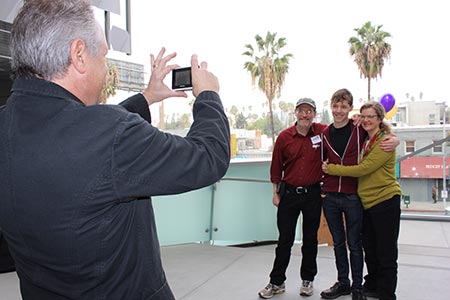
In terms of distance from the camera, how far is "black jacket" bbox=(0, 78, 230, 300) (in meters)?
0.70

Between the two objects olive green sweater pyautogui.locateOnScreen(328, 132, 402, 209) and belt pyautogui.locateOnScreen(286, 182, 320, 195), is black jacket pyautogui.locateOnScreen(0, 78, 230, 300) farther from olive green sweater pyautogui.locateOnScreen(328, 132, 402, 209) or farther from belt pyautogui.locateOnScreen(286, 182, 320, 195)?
belt pyautogui.locateOnScreen(286, 182, 320, 195)

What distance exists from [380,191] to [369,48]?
10.1 m

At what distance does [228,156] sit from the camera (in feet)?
2.65

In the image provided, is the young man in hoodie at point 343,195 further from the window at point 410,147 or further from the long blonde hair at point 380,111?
the window at point 410,147

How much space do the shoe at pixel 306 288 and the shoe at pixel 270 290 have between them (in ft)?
0.52

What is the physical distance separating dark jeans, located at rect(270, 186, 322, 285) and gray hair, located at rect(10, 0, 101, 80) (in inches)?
96.8

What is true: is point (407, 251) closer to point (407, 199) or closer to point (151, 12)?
→ point (407, 199)

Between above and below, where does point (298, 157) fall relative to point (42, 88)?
below

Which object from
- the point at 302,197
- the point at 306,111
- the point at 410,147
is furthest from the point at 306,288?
the point at 410,147

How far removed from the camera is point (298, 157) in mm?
3018

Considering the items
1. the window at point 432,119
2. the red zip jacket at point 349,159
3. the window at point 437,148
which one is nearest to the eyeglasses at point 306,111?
the red zip jacket at point 349,159

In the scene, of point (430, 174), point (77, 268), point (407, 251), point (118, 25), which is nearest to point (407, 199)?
point (430, 174)

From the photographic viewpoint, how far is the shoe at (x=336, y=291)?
2.87m

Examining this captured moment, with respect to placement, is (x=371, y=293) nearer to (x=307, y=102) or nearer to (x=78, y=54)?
(x=307, y=102)
